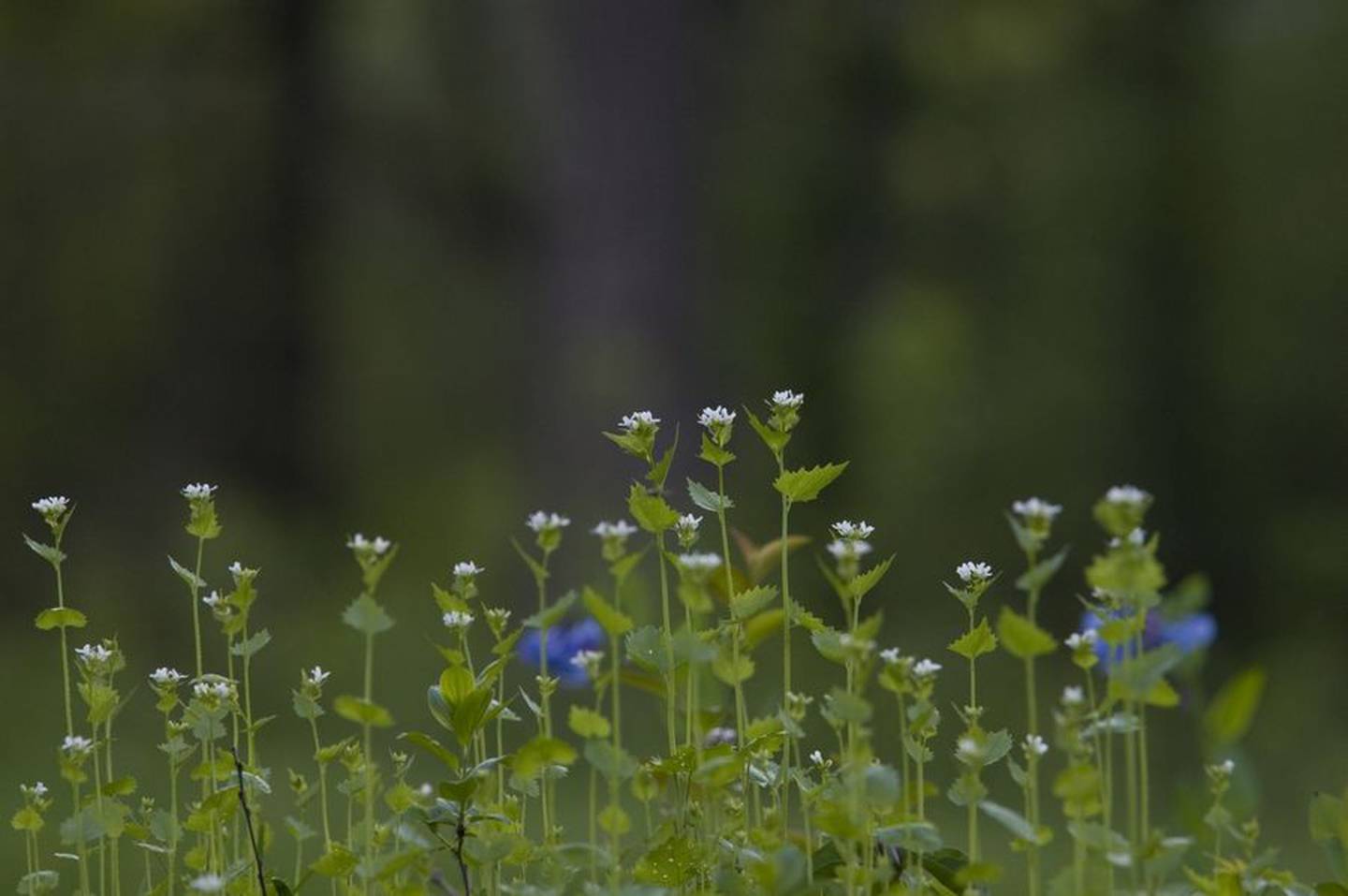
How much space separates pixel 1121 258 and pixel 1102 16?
3.42 feet

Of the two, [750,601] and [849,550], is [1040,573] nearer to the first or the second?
[849,550]

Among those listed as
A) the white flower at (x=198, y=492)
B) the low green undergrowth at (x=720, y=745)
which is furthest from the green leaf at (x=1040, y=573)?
the white flower at (x=198, y=492)

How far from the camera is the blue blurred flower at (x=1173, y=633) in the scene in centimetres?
88

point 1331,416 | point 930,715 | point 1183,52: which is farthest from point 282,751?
point 1183,52

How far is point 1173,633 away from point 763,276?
21.3 ft

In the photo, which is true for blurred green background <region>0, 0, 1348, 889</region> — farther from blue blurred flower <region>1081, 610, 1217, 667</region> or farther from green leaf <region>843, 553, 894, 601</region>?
green leaf <region>843, 553, 894, 601</region>

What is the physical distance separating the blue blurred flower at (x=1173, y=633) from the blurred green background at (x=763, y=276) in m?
4.34

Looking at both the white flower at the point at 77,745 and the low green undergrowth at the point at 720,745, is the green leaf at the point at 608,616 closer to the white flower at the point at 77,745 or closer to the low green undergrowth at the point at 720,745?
the low green undergrowth at the point at 720,745

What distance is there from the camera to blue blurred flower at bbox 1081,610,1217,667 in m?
0.88

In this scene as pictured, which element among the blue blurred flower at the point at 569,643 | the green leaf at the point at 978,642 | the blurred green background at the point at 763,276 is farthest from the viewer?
the blurred green background at the point at 763,276

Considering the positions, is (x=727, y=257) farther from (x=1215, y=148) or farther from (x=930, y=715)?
(x=930, y=715)

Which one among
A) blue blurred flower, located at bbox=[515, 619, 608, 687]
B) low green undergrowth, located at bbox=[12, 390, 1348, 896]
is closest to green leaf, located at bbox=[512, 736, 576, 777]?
low green undergrowth, located at bbox=[12, 390, 1348, 896]

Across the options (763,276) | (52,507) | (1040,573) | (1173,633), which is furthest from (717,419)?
(763,276)

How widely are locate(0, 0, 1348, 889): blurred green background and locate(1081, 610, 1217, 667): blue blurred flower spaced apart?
4.34 metres
